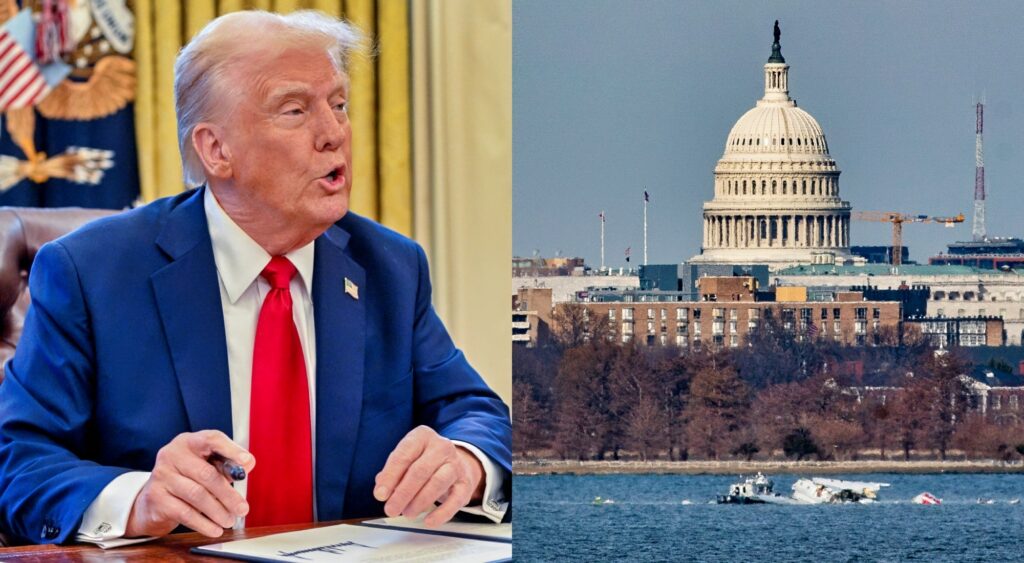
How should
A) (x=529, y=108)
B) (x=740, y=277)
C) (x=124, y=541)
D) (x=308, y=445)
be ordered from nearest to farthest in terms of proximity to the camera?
(x=124, y=541) → (x=308, y=445) → (x=740, y=277) → (x=529, y=108)

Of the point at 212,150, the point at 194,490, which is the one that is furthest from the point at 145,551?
the point at 212,150

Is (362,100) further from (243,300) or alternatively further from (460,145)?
(243,300)

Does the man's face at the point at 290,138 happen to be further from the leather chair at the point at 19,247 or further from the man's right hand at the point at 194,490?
the man's right hand at the point at 194,490

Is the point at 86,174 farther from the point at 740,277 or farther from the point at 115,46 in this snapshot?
the point at 740,277

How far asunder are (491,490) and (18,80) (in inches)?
81.2

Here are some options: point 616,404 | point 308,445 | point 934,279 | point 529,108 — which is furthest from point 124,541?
point 529,108

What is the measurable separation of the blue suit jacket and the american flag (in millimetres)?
1493

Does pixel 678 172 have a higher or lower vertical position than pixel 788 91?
lower

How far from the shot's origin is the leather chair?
1754 mm

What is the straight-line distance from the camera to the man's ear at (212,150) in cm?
167

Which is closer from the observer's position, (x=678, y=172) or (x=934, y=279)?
(x=934, y=279)

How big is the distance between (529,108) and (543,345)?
4936 millimetres

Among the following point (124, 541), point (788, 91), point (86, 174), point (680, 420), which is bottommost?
point (680, 420)

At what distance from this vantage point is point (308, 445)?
158 centimetres
